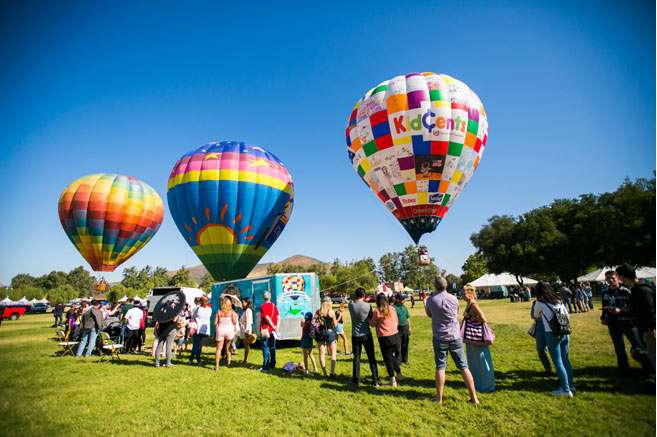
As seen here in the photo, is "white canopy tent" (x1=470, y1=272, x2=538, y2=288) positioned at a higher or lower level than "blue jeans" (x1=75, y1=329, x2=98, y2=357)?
higher

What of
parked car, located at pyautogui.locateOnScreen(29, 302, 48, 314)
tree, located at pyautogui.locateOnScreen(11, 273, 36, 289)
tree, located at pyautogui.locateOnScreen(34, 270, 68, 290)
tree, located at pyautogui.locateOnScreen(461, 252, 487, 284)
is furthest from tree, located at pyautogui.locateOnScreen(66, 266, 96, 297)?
tree, located at pyautogui.locateOnScreen(461, 252, 487, 284)

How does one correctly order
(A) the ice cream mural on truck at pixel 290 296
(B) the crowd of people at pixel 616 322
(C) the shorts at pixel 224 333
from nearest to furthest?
(B) the crowd of people at pixel 616 322 < (C) the shorts at pixel 224 333 < (A) the ice cream mural on truck at pixel 290 296

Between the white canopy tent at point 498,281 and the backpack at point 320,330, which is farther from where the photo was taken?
the white canopy tent at point 498,281

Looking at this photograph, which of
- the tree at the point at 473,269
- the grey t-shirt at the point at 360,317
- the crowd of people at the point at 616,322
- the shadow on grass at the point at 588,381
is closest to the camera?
the crowd of people at the point at 616,322

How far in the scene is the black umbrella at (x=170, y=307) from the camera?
29.4ft

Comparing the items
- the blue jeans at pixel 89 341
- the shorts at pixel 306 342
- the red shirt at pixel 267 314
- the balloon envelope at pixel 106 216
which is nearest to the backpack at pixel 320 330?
the shorts at pixel 306 342

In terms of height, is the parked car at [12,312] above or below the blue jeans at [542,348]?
below

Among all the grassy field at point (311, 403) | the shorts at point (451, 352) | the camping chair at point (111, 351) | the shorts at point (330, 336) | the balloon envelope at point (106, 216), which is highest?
the balloon envelope at point (106, 216)

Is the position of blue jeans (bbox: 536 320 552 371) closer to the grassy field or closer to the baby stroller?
the grassy field

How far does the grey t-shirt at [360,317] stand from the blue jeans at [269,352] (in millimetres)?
2672

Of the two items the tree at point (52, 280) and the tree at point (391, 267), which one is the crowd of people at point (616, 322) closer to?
the tree at point (391, 267)

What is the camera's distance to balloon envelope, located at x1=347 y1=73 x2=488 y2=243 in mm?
16562

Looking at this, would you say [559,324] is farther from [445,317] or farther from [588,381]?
[445,317]

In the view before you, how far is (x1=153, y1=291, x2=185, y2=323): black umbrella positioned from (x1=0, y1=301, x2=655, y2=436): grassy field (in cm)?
132
